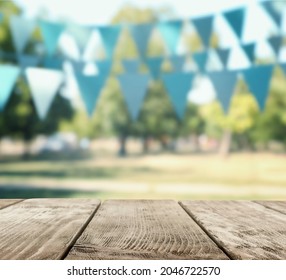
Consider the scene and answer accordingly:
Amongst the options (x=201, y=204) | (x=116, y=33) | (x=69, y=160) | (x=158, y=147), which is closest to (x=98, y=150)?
(x=69, y=160)

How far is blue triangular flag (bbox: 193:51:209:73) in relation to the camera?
2.78m

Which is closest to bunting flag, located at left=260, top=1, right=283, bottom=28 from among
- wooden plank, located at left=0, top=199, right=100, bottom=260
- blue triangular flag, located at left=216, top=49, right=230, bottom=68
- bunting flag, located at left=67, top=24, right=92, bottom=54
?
blue triangular flag, located at left=216, top=49, right=230, bottom=68

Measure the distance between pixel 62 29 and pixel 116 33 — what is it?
0.34 metres

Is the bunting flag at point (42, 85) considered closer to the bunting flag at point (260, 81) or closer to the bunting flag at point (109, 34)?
the bunting flag at point (109, 34)

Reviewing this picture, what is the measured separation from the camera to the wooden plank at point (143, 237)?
309mm

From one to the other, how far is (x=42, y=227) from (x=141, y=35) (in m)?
2.33

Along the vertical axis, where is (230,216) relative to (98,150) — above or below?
above

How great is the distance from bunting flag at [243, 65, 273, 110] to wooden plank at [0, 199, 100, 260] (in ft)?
6.35

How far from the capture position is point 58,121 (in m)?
5.94

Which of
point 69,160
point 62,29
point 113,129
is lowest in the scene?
point 69,160

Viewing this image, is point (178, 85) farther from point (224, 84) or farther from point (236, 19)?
point (236, 19)

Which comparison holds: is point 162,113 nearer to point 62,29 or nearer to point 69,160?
point 69,160

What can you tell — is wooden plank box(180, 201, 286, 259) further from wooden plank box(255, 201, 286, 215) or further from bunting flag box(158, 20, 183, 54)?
bunting flag box(158, 20, 183, 54)

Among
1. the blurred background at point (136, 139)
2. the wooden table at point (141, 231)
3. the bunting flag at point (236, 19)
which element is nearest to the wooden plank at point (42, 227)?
the wooden table at point (141, 231)
